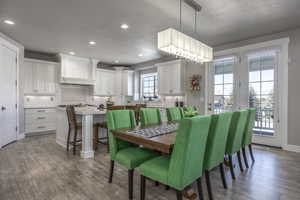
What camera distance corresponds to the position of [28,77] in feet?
17.0

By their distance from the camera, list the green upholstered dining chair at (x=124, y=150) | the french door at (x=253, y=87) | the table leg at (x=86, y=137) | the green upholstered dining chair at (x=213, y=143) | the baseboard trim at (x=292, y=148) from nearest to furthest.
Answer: the green upholstered dining chair at (x=213, y=143) → the green upholstered dining chair at (x=124, y=150) → the table leg at (x=86, y=137) → the baseboard trim at (x=292, y=148) → the french door at (x=253, y=87)

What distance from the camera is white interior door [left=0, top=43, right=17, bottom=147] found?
384 centimetres

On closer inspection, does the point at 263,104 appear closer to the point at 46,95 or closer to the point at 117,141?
the point at 117,141

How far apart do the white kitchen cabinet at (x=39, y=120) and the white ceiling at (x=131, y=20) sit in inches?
82.0

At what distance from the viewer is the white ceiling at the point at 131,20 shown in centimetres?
271

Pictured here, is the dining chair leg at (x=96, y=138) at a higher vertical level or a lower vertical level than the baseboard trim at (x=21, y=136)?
higher

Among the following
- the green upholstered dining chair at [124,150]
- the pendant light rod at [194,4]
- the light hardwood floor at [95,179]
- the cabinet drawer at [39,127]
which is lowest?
the light hardwood floor at [95,179]

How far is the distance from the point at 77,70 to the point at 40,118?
2.03 metres

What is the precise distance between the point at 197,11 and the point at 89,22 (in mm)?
2138

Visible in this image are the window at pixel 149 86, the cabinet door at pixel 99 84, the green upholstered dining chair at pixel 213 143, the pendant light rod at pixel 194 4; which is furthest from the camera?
the window at pixel 149 86

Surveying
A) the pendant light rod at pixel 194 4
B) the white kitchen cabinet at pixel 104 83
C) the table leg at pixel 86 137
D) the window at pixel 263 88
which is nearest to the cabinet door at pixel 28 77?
the white kitchen cabinet at pixel 104 83

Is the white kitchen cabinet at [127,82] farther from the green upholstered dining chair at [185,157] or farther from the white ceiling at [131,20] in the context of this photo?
the green upholstered dining chair at [185,157]

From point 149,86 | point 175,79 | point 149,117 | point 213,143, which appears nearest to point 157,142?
point 213,143

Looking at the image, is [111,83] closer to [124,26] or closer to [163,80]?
[163,80]
